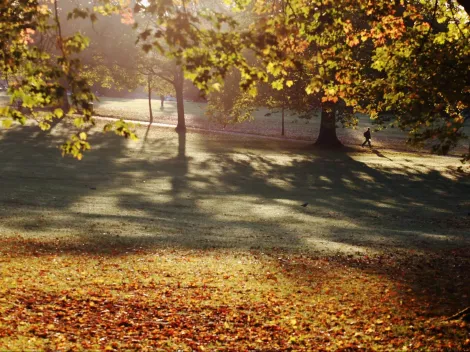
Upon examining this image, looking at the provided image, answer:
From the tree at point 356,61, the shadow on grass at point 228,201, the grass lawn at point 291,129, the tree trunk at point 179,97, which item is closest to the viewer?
the tree at point 356,61

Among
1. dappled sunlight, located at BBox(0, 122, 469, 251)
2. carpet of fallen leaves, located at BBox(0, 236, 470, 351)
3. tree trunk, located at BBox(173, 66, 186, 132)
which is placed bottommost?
dappled sunlight, located at BBox(0, 122, 469, 251)

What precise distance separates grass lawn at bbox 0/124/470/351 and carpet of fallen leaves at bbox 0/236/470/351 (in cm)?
4

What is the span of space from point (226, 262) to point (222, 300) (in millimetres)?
2927

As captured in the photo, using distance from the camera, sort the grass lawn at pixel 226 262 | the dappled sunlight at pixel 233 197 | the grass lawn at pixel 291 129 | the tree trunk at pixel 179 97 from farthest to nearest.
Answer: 1. the tree trunk at pixel 179 97
2. the grass lawn at pixel 291 129
3. the dappled sunlight at pixel 233 197
4. the grass lawn at pixel 226 262

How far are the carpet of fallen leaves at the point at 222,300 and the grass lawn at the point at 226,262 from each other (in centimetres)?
4

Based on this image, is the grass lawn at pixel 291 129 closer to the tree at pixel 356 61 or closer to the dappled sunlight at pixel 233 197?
the dappled sunlight at pixel 233 197

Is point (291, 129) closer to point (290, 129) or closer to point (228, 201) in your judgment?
point (290, 129)

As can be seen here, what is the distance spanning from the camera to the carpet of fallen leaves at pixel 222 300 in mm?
9644

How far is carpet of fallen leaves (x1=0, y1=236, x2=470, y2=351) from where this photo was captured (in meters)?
9.64

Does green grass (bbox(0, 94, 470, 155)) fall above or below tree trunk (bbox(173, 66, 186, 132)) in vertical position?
below

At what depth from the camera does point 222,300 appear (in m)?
11.6

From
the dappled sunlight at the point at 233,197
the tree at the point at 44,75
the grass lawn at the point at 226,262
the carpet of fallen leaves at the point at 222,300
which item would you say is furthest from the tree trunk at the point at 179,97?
the tree at the point at 44,75

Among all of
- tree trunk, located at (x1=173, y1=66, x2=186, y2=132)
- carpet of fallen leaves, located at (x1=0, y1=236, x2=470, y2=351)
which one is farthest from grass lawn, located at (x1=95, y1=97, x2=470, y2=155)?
carpet of fallen leaves, located at (x1=0, y1=236, x2=470, y2=351)

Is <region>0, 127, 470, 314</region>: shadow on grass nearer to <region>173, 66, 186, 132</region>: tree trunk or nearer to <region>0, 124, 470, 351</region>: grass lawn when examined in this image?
<region>0, 124, 470, 351</region>: grass lawn
